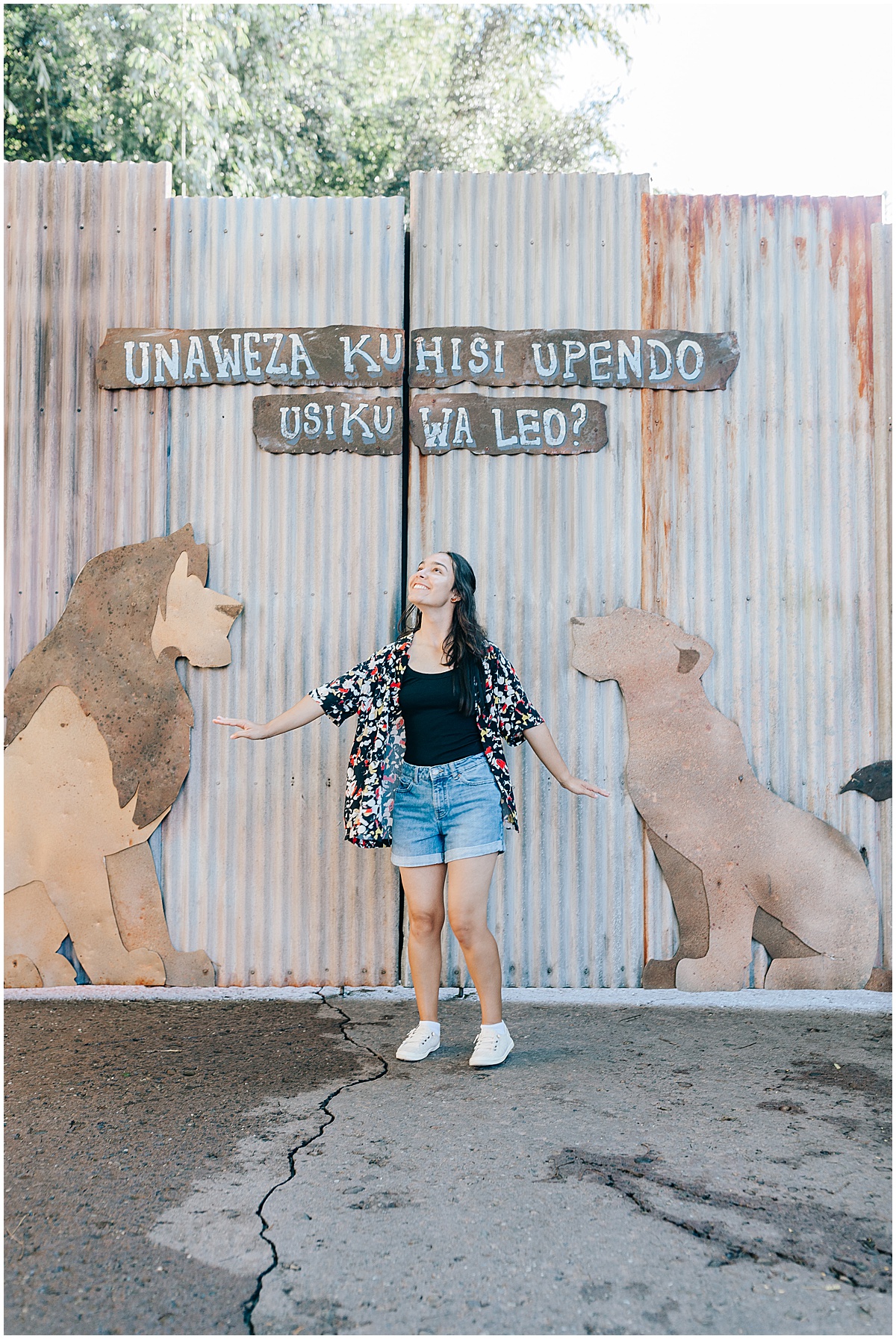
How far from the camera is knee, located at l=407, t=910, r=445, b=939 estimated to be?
399 centimetres

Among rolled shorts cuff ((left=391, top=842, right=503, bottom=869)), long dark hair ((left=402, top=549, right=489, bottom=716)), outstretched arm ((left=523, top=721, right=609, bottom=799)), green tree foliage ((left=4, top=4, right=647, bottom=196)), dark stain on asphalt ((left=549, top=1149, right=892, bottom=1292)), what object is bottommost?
dark stain on asphalt ((left=549, top=1149, right=892, bottom=1292))

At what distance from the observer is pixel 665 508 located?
507 centimetres

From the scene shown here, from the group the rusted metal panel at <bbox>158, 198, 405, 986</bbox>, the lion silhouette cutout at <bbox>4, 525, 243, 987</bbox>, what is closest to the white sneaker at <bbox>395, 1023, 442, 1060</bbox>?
the rusted metal panel at <bbox>158, 198, 405, 986</bbox>

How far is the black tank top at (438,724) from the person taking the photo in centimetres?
397

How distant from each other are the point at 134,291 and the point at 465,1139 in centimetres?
429

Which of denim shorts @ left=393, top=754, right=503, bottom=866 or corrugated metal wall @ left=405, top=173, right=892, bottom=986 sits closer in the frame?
denim shorts @ left=393, top=754, right=503, bottom=866

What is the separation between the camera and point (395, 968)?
4.93m

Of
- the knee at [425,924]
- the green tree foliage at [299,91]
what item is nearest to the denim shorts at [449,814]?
the knee at [425,924]

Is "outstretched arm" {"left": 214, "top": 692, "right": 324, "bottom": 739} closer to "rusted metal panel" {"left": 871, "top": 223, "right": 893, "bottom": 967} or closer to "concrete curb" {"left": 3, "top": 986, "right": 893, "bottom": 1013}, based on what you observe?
"concrete curb" {"left": 3, "top": 986, "right": 893, "bottom": 1013}

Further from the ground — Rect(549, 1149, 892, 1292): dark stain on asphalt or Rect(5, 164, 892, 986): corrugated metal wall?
Rect(5, 164, 892, 986): corrugated metal wall

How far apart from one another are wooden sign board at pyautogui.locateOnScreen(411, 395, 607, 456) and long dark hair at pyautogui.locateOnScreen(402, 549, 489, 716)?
3.65ft

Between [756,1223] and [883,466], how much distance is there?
3.73 metres

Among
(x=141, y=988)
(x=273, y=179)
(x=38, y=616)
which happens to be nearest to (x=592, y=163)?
(x=273, y=179)

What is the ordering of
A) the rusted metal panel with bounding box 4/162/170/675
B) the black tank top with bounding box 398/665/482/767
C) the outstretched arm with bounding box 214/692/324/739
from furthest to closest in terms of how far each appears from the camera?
the rusted metal panel with bounding box 4/162/170/675 → the outstretched arm with bounding box 214/692/324/739 → the black tank top with bounding box 398/665/482/767
